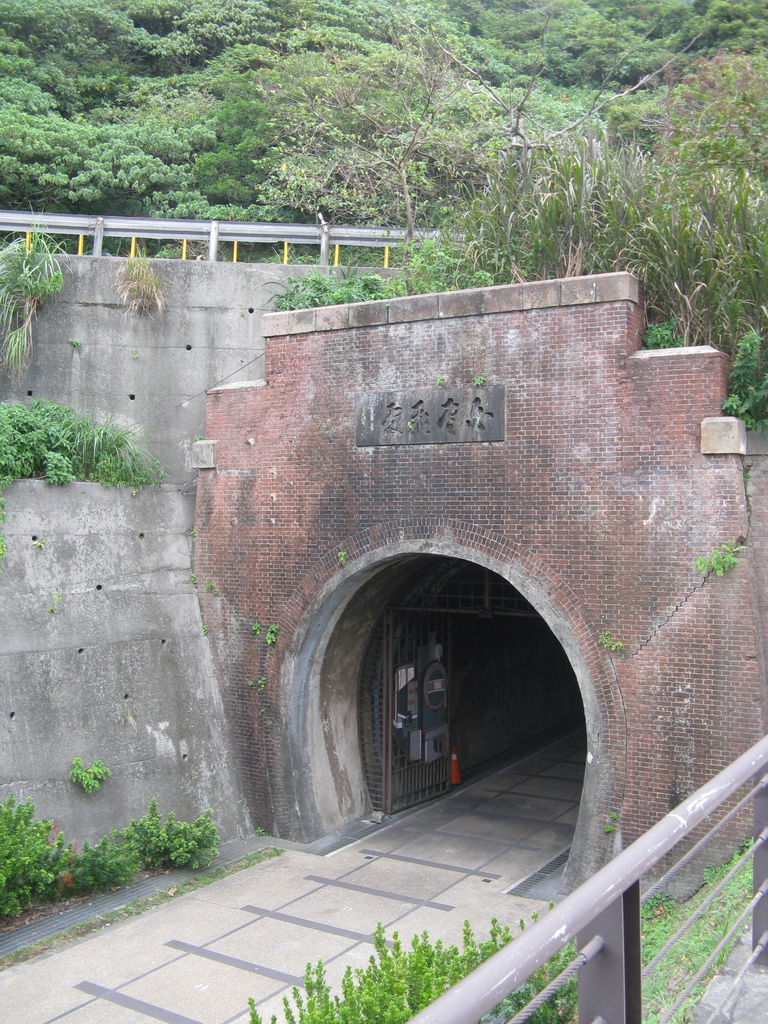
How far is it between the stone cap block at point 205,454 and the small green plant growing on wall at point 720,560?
5.76 meters

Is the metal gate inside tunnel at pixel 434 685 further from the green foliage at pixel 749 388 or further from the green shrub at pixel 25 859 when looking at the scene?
the green shrub at pixel 25 859

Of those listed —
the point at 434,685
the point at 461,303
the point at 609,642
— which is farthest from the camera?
the point at 434,685

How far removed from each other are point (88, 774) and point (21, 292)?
582cm

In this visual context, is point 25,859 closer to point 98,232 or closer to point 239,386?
point 239,386

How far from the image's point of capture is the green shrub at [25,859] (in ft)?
24.7

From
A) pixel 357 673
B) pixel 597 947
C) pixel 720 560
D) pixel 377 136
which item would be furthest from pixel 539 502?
pixel 377 136

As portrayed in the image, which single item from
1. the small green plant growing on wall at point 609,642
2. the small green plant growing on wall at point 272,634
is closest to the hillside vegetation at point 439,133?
the small green plant growing on wall at point 609,642

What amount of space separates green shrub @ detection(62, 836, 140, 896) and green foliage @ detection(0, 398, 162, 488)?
12.5 ft

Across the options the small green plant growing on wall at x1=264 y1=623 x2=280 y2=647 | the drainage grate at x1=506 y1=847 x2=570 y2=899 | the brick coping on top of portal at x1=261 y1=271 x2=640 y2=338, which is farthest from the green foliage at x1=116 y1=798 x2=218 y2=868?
the brick coping on top of portal at x1=261 y1=271 x2=640 y2=338

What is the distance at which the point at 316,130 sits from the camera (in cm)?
1722

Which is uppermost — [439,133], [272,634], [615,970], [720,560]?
[439,133]

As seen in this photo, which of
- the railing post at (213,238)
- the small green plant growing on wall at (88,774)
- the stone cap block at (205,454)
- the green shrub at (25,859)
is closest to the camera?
the green shrub at (25,859)

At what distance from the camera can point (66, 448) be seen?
1012 centimetres

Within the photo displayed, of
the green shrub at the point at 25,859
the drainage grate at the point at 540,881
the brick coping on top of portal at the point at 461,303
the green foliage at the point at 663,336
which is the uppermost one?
the brick coping on top of portal at the point at 461,303
